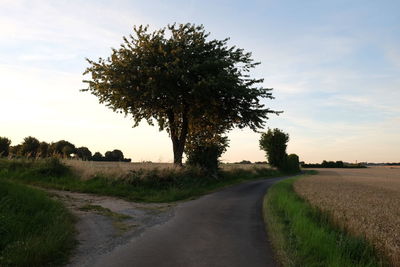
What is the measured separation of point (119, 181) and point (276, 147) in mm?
45129

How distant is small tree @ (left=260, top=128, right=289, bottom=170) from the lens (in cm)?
5728

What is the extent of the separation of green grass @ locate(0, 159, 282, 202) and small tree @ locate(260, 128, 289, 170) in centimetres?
3856

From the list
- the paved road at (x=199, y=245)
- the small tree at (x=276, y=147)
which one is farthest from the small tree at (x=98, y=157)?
the paved road at (x=199, y=245)

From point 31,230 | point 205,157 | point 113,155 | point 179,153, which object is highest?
point 113,155

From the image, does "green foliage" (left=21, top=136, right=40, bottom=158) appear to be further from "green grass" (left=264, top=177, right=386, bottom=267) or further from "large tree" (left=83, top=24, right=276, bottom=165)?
"green grass" (left=264, top=177, right=386, bottom=267)

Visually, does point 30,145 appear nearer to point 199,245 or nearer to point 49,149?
point 49,149

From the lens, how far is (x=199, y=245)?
6.82 m

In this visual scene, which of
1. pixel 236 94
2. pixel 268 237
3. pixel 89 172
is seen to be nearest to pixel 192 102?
pixel 236 94

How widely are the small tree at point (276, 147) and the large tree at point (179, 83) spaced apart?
3338 centimetres

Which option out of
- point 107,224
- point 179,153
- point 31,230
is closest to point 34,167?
point 179,153

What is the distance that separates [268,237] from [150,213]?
5.11 m

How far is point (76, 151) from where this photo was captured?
72.3m

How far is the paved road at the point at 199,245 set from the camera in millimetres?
5719

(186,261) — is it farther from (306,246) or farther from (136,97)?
(136,97)
